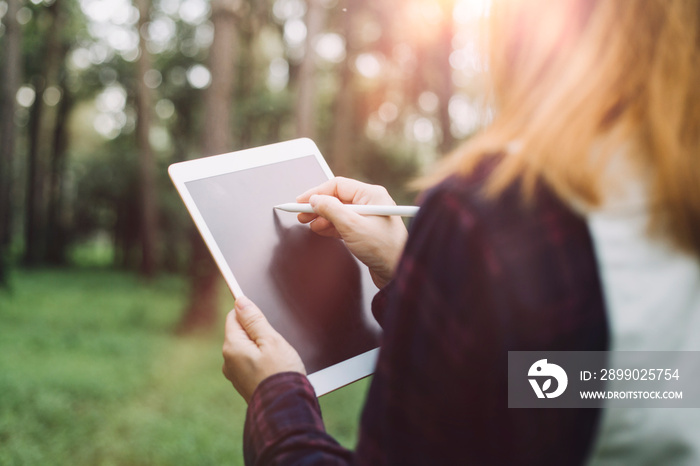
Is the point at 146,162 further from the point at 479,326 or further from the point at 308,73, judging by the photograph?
the point at 479,326

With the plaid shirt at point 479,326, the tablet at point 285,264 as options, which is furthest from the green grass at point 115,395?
the plaid shirt at point 479,326

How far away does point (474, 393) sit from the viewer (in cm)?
69

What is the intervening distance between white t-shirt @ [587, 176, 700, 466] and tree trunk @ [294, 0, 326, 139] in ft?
30.0

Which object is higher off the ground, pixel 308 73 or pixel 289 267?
pixel 289 267

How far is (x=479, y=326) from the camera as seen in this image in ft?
2.17

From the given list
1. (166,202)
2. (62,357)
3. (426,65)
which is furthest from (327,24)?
(62,357)

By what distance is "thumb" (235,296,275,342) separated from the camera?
3.77 ft

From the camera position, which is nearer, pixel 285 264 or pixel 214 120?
pixel 285 264

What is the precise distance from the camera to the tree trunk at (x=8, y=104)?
9.42 m

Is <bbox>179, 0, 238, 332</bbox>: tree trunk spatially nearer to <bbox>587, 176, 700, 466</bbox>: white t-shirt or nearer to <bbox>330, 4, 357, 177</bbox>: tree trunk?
<bbox>330, 4, 357, 177</bbox>: tree trunk

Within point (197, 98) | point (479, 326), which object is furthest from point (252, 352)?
point (197, 98)

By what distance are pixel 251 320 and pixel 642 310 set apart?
0.76 metres

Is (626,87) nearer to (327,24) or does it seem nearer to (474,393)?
(474,393)

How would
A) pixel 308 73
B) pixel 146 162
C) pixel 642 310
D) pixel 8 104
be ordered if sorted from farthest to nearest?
pixel 146 162
pixel 8 104
pixel 308 73
pixel 642 310
